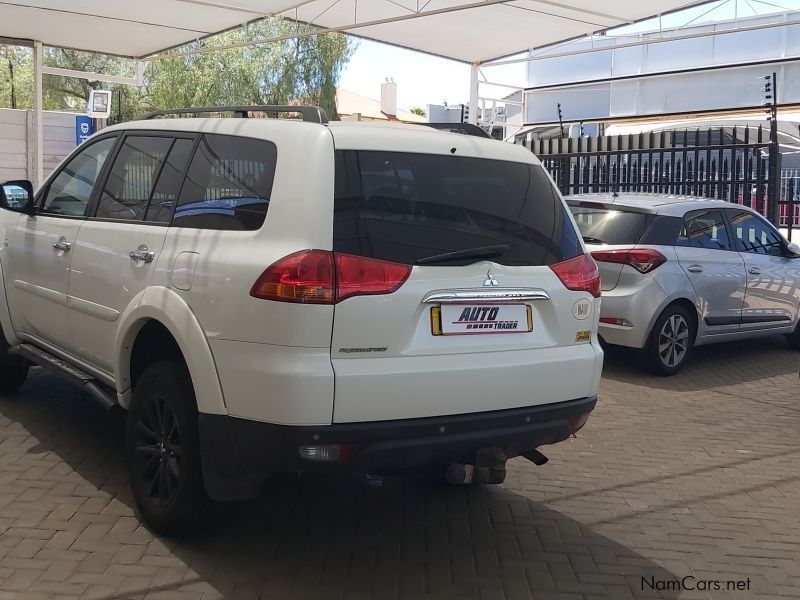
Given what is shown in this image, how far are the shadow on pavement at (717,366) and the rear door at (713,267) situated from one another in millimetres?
443

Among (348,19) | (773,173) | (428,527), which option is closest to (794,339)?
(773,173)

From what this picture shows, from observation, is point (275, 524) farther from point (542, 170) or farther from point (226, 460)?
point (542, 170)

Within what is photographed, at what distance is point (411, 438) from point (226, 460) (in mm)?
741

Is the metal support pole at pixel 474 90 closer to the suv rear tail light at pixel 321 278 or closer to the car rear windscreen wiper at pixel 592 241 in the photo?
the car rear windscreen wiper at pixel 592 241

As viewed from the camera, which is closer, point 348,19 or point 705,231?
point 705,231

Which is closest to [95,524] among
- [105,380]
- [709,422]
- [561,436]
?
[105,380]

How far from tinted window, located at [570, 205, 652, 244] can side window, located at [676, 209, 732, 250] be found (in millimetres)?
258

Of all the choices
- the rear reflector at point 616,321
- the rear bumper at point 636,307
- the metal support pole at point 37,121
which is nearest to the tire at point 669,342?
the rear bumper at point 636,307

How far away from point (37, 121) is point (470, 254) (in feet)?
51.0

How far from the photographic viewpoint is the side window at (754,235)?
8.70 m

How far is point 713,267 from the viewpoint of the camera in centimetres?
Answer: 824

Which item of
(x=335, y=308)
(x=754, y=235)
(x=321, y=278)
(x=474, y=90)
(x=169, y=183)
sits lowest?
(x=335, y=308)

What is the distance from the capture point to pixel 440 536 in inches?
169

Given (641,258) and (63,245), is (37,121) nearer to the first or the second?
(641,258)
